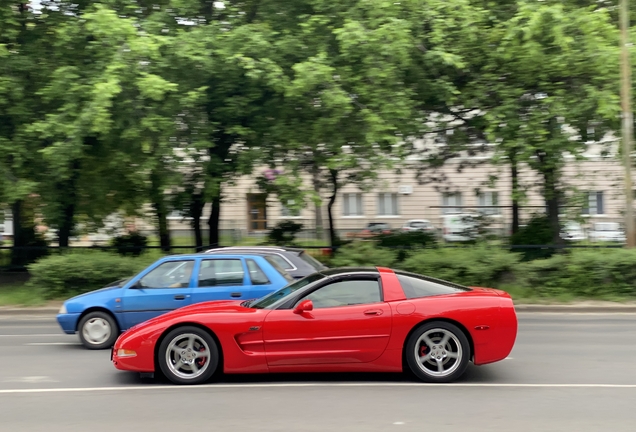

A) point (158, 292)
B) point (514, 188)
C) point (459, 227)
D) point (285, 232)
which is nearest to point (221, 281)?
point (158, 292)

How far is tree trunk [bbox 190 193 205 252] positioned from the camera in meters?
19.2

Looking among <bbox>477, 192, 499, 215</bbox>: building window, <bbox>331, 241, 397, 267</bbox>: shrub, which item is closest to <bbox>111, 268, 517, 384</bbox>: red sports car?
<bbox>331, 241, 397, 267</bbox>: shrub

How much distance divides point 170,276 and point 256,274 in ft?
4.22

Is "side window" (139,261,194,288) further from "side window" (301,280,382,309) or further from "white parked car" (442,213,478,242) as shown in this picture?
"white parked car" (442,213,478,242)

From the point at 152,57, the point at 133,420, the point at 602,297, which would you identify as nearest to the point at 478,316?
the point at 133,420

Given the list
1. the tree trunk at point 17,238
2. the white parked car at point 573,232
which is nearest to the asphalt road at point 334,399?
the white parked car at point 573,232

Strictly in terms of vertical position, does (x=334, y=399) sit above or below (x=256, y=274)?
below

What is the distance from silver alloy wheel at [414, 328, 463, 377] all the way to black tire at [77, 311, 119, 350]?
4.87 metres

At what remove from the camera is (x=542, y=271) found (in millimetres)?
15906

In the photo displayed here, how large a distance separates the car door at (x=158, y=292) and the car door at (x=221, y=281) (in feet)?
0.52

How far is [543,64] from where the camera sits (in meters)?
16.9

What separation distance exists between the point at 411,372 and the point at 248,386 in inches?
72.6

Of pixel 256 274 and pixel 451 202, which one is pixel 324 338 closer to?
pixel 256 274

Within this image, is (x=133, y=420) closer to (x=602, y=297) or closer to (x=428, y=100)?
(x=602, y=297)
